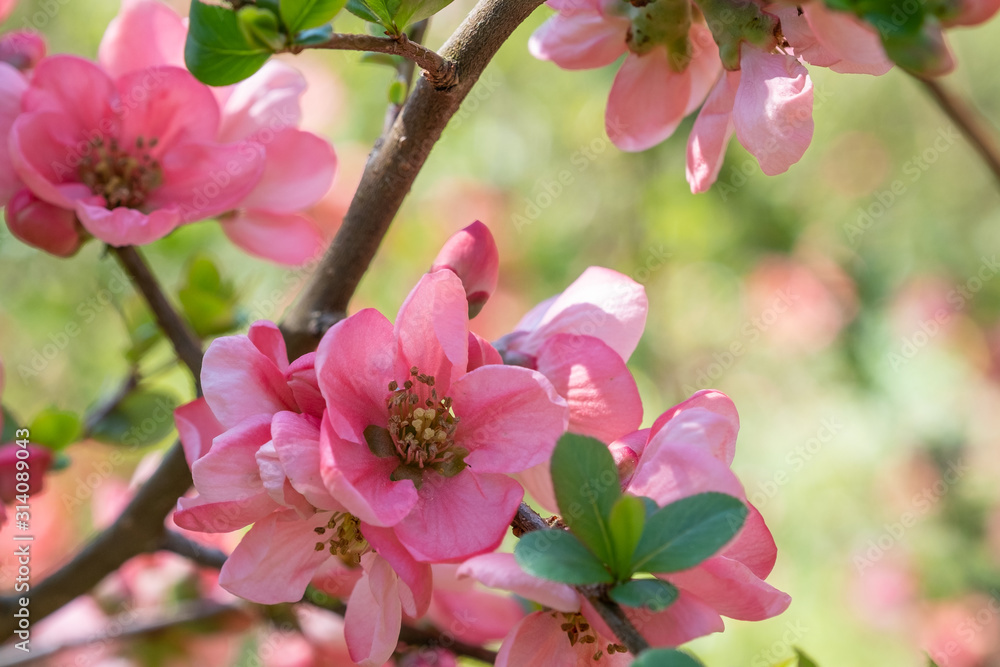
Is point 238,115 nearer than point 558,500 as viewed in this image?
No

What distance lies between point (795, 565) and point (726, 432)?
222cm

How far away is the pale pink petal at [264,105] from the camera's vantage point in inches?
24.5

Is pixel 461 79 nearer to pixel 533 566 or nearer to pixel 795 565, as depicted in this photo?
pixel 533 566

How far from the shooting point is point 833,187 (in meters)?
2.50

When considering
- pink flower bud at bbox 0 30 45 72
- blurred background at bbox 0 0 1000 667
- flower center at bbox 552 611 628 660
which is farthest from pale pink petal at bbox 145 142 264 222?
blurred background at bbox 0 0 1000 667

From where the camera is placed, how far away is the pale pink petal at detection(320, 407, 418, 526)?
0.36 metres

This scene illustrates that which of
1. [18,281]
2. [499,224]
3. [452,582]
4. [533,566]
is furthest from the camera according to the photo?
[499,224]

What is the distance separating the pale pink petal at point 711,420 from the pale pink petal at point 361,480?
0.14 meters

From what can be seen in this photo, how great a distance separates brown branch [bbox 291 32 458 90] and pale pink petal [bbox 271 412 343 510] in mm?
171

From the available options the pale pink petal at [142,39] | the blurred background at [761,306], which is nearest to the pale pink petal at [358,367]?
the pale pink petal at [142,39]

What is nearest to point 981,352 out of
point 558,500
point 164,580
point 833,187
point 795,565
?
point 833,187

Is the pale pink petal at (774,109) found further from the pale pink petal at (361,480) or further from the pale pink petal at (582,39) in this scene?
the pale pink petal at (361,480)

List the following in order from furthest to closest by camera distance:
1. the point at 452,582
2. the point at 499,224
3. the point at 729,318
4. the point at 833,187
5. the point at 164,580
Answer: the point at 833,187 → the point at 729,318 → the point at 499,224 → the point at 164,580 → the point at 452,582

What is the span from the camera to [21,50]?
2.10ft
